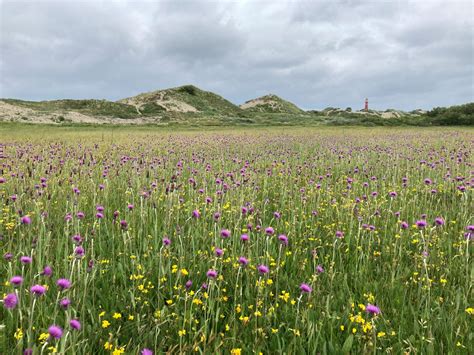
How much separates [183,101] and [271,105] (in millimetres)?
39092

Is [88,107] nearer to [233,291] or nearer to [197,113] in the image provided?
[197,113]

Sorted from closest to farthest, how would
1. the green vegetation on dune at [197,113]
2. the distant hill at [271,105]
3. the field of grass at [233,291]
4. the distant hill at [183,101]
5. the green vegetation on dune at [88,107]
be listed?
1. the field of grass at [233,291]
2. the green vegetation on dune at [197,113]
3. the green vegetation on dune at [88,107]
4. the distant hill at [183,101]
5. the distant hill at [271,105]

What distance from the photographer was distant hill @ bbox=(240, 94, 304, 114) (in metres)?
118

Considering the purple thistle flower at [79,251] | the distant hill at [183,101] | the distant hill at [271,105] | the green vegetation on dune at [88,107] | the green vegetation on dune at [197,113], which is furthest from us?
the distant hill at [271,105]

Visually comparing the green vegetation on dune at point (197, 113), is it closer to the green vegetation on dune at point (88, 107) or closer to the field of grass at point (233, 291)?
the green vegetation on dune at point (88, 107)

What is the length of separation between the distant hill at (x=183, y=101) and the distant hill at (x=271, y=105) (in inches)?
622

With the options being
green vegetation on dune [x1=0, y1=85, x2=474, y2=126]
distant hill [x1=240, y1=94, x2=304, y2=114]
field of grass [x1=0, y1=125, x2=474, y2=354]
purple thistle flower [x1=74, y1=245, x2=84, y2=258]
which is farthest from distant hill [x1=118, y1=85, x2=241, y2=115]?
purple thistle flower [x1=74, y1=245, x2=84, y2=258]

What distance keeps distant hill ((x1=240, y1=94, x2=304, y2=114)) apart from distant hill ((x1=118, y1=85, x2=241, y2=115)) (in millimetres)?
15807

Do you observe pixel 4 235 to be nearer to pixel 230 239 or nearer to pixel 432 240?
pixel 230 239

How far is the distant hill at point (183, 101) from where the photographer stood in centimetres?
8604

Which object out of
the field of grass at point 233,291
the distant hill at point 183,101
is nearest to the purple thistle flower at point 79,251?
the field of grass at point 233,291

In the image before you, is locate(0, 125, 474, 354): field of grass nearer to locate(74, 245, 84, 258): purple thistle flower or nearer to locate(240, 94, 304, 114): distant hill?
locate(74, 245, 84, 258): purple thistle flower

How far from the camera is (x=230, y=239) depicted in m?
4.04

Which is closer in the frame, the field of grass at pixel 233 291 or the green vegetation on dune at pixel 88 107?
the field of grass at pixel 233 291
